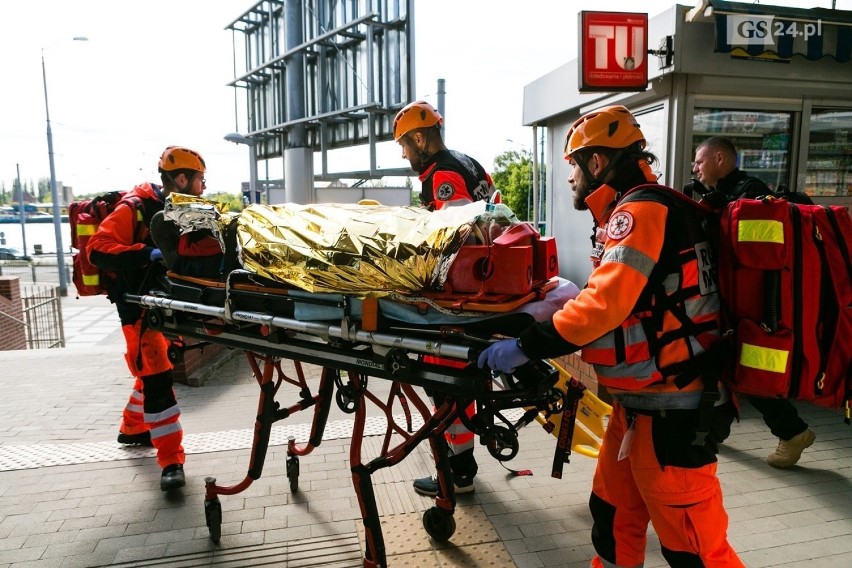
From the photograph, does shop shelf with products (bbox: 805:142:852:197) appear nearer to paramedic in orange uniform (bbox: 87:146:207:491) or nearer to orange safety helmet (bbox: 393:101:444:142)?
orange safety helmet (bbox: 393:101:444:142)

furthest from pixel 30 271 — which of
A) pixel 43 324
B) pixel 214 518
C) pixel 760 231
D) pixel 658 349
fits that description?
pixel 760 231

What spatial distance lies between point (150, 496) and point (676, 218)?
3612mm

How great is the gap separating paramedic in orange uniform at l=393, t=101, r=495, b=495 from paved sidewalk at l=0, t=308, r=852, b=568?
18cm

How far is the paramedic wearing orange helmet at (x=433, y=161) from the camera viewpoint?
3.59m

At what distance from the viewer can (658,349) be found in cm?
204

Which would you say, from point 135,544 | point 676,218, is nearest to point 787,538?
point 676,218

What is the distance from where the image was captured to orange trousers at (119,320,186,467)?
153 inches

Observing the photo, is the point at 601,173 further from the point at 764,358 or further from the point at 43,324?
the point at 43,324

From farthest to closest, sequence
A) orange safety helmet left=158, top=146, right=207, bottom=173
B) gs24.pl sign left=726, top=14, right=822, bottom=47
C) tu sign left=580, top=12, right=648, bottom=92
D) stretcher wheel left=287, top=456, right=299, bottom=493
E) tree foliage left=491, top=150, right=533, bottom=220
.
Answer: tree foliage left=491, top=150, right=533, bottom=220
tu sign left=580, top=12, right=648, bottom=92
gs24.pl sign left=726, top=14, right=822, bottom=47
orange safety helmet left=158, top=146, right=207, bottom=173
stretcher wheel left=287, top=456, right=299, bottom=493

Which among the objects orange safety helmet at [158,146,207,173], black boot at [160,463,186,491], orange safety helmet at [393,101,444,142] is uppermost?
orange safety helmet at [393,101,444,142]

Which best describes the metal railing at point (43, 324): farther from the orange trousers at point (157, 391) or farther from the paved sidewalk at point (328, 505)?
the orange trousers at point (157, 391)

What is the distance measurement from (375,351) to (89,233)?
109 inches

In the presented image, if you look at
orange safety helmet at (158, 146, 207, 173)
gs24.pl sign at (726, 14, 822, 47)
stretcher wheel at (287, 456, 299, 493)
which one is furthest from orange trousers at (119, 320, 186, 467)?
gs24.pl sign at (726, 14, 822, 47)

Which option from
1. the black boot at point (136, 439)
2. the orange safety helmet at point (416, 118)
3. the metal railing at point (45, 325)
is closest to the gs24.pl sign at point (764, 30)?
the orange safety helmet at point (416, 118)
